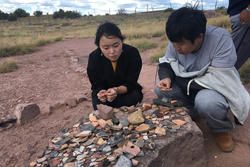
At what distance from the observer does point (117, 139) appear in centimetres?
162

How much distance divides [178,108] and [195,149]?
1.46 feet

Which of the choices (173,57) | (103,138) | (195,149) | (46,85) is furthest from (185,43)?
(46,85)

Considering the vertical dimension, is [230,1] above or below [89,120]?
above

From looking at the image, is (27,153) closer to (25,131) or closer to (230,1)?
(25,131)

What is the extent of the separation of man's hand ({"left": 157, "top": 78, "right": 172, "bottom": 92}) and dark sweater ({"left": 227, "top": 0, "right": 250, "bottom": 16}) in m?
1.22

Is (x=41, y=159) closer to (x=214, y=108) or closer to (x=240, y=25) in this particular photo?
(x=214, y=108)

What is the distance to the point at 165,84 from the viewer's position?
2.02 metres

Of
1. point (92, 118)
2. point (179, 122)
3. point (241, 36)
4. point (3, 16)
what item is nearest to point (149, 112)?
point (179, 122)

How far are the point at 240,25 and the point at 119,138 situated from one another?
6.34 ft

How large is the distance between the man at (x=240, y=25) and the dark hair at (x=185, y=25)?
2.81 feet

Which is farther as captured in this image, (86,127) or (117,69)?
(117,69)

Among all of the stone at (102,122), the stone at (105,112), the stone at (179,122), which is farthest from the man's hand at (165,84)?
the stone at (102,122)

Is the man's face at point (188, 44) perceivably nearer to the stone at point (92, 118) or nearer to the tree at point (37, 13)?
the stone at point (92, 118)

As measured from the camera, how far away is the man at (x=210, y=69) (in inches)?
65.2
